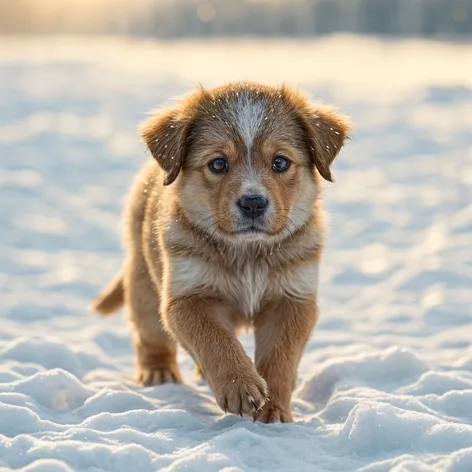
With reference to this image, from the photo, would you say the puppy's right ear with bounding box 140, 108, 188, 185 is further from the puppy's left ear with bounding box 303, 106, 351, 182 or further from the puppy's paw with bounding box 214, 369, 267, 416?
the puppy's paw with bounding box 214, 369, 267, 416

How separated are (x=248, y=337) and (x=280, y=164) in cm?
178

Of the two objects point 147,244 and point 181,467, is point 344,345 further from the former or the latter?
point 181,467

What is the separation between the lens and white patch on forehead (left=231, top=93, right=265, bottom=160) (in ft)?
13.9

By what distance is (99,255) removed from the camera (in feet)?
25.4

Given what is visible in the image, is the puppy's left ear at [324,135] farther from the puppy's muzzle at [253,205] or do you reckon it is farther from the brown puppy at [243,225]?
the puppy's muzzle at [253,205]

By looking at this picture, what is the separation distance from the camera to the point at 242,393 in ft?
12.1

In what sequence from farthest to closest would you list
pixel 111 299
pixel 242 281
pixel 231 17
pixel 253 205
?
pixel 231 17 → pixel 111 299 → pixel 242 281 → pixel 253 205

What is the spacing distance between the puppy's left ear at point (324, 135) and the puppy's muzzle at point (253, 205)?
1.61ft

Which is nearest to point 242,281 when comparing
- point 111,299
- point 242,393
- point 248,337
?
point 242,393

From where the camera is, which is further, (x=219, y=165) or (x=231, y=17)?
(x=231, y=17)

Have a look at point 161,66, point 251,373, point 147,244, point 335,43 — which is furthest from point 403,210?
point 335,43

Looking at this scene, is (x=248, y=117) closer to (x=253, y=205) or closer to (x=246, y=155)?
(x=246, y=155)

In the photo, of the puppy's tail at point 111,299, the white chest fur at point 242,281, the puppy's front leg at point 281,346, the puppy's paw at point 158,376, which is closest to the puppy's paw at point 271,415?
the puppy's front leg at point 281,346

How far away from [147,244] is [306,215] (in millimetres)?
875
